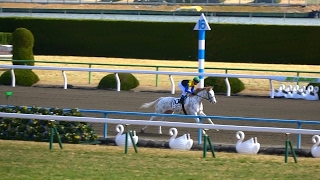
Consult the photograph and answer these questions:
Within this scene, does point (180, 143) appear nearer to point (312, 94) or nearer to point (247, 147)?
point (247, 147)

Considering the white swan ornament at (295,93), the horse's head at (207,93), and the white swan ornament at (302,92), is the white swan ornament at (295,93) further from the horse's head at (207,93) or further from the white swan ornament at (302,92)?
the horse's head at (207,93)

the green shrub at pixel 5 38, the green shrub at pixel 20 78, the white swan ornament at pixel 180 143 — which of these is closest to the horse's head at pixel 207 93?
the white swan ornament at pixel 180 143

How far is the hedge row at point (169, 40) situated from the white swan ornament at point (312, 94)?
607 centimetres

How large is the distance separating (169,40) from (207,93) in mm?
10982

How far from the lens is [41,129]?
9445mm

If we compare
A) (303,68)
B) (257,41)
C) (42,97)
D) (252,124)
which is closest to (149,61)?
(257,41)

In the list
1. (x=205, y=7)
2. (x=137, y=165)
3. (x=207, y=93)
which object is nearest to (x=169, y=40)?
(x=205, y=7)

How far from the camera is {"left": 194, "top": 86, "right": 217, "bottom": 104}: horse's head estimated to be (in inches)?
424

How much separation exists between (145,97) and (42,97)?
197 cm

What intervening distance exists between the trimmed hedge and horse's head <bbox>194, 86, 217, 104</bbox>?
2.00 meters

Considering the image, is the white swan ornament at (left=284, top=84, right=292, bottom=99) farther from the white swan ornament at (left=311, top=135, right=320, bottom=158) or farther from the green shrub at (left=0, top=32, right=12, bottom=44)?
the green shrub at (left=0, top=32, right=12, bottom=44)

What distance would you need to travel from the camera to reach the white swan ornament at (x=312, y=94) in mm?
14016

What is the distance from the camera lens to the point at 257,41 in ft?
68.3

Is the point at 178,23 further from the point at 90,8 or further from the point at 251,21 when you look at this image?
the point at 90,8
